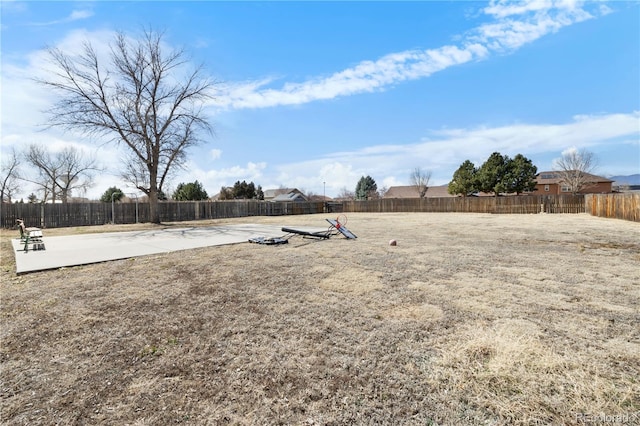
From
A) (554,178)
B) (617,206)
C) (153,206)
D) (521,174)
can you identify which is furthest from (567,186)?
(153,206)

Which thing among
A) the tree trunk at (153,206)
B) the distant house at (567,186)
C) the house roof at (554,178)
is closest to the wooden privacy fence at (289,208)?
the tree trunk at (153,206)

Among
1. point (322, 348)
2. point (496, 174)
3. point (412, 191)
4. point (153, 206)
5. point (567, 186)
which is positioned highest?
point (496, 174)

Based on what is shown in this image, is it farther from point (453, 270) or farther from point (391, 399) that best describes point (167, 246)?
point (391, 399)

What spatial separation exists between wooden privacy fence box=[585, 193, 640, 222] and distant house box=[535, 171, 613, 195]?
87.4 feet

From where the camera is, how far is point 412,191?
59.8 meters

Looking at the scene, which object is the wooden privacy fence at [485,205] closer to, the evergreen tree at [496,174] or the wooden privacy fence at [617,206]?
the wooden privacy fence at [617,206]

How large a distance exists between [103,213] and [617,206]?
29.1 m

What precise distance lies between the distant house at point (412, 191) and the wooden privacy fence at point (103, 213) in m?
40.8

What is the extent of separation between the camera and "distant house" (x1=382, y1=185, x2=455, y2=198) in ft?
190

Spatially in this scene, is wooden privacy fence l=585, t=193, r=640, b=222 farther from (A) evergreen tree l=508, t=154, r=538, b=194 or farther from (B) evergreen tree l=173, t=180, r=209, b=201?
(B) evergreen tree l=173, t=180, r=209, b=201

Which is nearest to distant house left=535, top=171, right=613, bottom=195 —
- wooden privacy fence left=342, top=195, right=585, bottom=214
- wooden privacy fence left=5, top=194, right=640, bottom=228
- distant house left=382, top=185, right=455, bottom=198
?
distant house left=382, top=185, right=455, bottom=198

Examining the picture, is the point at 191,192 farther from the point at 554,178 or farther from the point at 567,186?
the point at 554,178

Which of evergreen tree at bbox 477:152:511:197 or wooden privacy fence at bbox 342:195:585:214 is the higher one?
evergreen tree at bbox 477:152:511:197

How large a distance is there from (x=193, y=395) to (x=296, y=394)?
2.17ft
